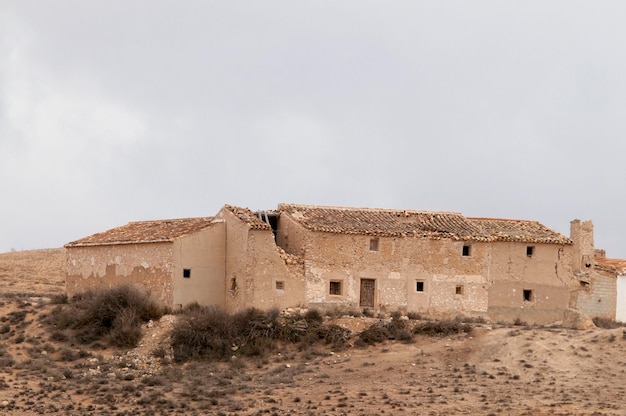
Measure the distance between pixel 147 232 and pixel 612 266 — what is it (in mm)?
21585

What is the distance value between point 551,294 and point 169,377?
60.0 feet

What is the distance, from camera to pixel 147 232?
43.0m

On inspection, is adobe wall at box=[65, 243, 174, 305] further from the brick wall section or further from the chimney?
the brick wall section

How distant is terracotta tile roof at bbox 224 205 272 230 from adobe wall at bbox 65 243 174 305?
3153 millimetres

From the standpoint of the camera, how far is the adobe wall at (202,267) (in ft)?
131

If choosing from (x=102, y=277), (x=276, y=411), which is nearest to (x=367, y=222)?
(x=102, y=277)

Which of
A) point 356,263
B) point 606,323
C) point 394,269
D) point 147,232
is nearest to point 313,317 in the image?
point 356,263

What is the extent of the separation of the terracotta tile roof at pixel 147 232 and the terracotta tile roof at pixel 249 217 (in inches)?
49.4

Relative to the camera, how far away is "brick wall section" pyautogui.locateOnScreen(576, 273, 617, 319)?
45.2m

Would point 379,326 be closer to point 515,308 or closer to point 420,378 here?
point 420,378

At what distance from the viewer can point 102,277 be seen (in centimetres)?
4288

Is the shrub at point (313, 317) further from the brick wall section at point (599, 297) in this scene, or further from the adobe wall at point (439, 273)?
the brick wall section at point (599, 297)

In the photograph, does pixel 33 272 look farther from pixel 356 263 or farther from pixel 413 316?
pixel 413 316

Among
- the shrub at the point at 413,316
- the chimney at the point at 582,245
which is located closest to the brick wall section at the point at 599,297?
the chimney at the point at 582,245
